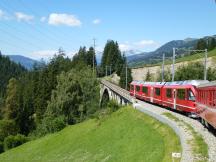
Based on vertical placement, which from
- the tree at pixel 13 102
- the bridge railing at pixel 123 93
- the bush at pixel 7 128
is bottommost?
the bush at pixel 7 128

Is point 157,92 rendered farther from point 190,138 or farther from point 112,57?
point 112,57

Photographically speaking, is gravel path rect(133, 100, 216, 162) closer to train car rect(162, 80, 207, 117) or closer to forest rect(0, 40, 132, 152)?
train car rect(162, 80, 207, 117)

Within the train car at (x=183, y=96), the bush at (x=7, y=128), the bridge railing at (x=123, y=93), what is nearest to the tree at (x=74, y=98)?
the bridge railing at (x=123, y=93)

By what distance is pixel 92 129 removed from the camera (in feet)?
157

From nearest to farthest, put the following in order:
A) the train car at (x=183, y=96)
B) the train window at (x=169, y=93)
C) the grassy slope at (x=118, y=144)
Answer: the grassy slope at (x=118, y=144) → the train car at (x=183, y=96) → the train window at (x=169, y=93)

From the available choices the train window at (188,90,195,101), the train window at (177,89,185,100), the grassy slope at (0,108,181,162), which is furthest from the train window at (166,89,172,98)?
the train window at (188,90,195,101)

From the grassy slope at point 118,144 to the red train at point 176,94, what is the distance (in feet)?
10.1

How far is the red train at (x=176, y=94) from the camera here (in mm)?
34656

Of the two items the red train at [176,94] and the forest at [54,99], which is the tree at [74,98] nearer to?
the forest at [54,99]

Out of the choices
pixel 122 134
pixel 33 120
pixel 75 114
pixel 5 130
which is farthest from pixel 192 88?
pixel 33 120

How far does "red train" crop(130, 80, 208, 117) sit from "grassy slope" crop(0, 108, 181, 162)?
307cm

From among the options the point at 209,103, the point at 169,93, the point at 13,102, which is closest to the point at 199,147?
the point at 209,103

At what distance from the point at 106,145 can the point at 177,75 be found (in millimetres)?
39312

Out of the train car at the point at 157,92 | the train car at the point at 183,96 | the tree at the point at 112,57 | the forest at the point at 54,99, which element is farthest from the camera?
the tree at the point at 112,57
